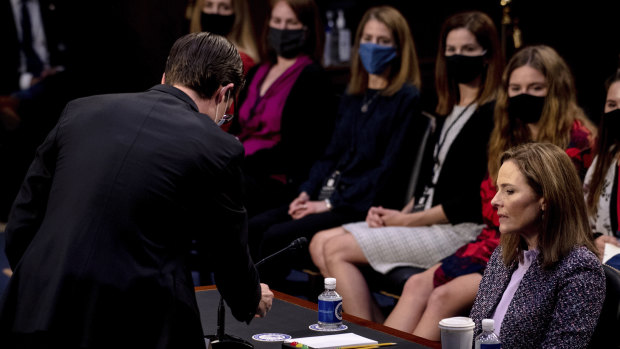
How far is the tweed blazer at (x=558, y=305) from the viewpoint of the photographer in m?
2.30

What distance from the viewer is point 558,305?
7.72 ft

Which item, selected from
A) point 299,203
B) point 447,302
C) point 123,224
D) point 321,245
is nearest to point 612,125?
point 447,302

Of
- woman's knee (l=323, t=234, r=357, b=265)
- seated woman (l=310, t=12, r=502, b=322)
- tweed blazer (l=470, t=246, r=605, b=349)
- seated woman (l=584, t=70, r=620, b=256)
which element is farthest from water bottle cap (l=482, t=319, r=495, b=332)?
woman's knee (l=323, t=234, r=357, b=265)

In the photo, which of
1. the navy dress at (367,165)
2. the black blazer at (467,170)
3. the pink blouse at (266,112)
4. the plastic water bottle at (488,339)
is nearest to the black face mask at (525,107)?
the black blazer at (467,170)

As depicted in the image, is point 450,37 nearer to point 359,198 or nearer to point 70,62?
point 359,198

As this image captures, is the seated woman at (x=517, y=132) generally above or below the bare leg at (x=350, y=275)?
above

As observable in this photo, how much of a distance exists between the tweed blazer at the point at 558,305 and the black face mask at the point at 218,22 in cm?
282

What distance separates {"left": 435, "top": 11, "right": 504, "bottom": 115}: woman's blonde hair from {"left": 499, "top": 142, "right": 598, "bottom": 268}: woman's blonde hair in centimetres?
142

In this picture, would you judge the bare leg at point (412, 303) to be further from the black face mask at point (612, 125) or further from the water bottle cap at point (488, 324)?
the water bottle cap at point (488, 324)

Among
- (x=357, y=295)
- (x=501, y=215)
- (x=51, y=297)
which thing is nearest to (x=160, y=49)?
(x=357, y=295)

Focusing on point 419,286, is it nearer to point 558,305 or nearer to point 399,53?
point 558,305

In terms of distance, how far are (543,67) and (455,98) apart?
637 mm

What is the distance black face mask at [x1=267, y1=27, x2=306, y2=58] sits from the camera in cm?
465

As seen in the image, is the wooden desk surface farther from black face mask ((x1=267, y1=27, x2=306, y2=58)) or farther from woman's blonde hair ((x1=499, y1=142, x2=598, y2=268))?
black face mask ((x1=267, y1=27, x2=306, y2=58))
